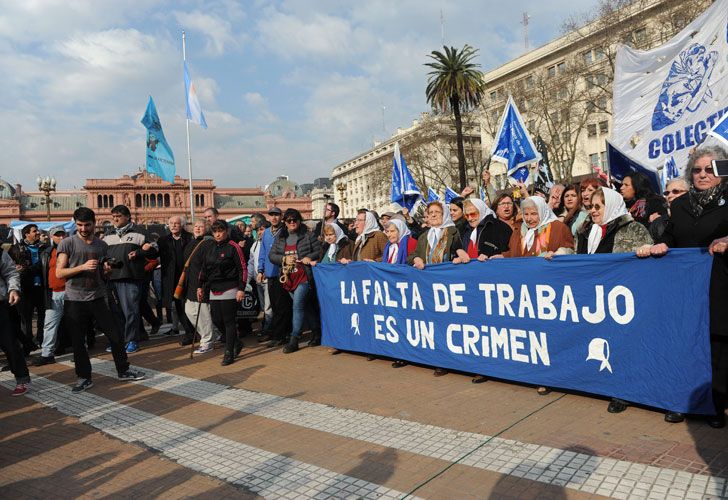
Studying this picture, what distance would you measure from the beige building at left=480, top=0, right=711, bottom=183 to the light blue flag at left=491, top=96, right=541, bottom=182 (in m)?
10.1

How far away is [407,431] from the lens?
4.41m

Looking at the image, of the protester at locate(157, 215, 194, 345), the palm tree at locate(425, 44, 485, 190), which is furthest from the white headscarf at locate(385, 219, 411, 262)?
the palm tree at locate(425, 44, 485, 190)

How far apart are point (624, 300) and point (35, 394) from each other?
6295 millimetres

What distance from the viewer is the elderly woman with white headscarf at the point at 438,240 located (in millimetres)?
6523

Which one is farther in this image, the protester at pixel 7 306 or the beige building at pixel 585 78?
the beige building at pixel 585 78

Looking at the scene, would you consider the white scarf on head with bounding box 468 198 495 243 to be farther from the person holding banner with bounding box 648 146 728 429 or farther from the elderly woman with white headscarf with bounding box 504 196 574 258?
the person holding banner with bounding box 648 146 728 429

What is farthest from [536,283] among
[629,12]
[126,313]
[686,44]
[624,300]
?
[629,12]

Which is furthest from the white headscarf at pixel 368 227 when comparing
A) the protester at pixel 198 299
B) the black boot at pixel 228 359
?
the black boot at pixel 228 359

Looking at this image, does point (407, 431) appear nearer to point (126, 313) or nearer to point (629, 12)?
point (126, 313)

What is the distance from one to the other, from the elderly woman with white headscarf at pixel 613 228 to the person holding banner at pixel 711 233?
211 mm

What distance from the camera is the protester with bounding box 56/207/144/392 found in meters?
6.25

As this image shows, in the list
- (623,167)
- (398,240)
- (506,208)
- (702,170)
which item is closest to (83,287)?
(398,240)

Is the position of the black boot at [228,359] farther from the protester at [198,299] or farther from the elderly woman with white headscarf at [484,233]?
the elderly woman with white headscarf at [484,233]

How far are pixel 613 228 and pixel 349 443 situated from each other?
2.92m
